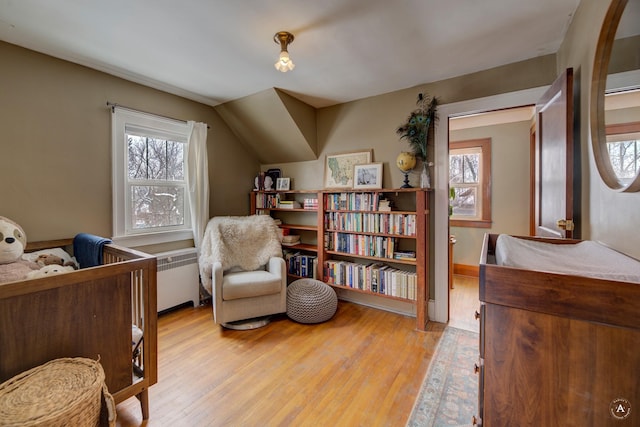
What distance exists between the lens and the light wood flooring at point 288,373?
152 centimetres

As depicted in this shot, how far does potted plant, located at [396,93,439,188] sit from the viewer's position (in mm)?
2559

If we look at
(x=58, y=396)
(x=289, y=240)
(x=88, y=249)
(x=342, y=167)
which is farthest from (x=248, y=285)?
(x=342, y=167)

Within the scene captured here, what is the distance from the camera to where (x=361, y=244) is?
9.39 ft

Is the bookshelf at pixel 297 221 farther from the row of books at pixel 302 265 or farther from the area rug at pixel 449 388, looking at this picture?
the area rug at pixel 449 388

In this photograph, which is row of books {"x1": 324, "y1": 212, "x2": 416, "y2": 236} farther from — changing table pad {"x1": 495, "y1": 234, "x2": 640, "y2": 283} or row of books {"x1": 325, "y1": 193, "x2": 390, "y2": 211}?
changing table pad {"x1": 495, "y1": 234, "x2": 640, "y2": 283}

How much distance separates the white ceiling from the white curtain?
1.89ft

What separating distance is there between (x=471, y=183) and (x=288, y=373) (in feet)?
12.2

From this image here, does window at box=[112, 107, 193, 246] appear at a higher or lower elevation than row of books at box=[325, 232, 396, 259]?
higher

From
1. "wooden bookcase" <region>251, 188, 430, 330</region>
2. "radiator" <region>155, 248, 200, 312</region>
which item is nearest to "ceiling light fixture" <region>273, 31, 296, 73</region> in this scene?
"wooden bookcase" <region>251, 188, 430, 330</region>

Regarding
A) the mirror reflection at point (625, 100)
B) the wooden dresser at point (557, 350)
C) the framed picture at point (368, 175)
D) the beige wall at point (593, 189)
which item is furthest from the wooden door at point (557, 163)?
the framed picture at point (368, 175)

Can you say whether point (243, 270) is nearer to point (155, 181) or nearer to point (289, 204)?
point (289, 204)

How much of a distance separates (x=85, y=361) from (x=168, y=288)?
1637 millimetres

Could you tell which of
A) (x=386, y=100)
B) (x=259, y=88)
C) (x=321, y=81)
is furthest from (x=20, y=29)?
(x=386, y=100)

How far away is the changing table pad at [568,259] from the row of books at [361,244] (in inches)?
53.5
